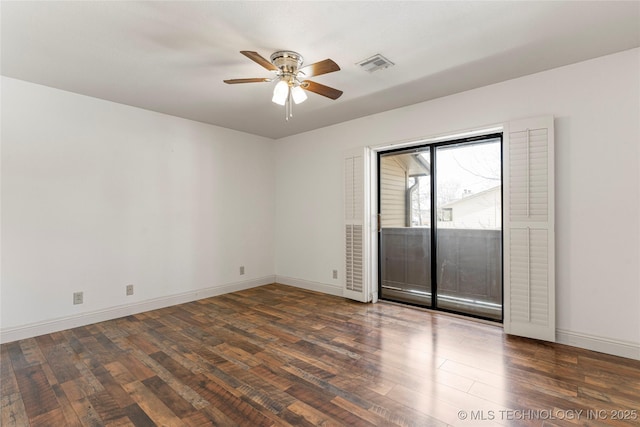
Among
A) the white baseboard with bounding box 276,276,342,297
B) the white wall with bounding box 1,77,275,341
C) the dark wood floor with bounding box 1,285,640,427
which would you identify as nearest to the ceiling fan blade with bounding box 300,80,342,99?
the dark wood floor with bounding box 1,285,640,427

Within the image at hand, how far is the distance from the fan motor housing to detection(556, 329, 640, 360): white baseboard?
353cm

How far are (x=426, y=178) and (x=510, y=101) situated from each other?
4.13 feet

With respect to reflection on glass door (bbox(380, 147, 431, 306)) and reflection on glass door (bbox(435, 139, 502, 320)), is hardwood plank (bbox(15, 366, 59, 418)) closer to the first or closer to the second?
reflection on glass door (bbox(380, 147, 431, 306))

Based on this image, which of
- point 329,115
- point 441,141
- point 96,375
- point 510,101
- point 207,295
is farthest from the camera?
point 207,295

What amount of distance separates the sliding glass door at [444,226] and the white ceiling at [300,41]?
0.88 metres

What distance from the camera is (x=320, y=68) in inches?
95.8

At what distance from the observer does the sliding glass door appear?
3.60 meters

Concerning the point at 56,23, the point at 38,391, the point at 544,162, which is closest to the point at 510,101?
the point at 544,162

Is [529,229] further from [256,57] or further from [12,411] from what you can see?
[12,411]

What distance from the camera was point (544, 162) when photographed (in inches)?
118

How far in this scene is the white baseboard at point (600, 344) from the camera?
8.70 ft

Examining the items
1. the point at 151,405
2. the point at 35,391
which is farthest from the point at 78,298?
the point at 151,405

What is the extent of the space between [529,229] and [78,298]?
5.00 metres

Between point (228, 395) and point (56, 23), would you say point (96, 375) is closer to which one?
point (228, 395)
